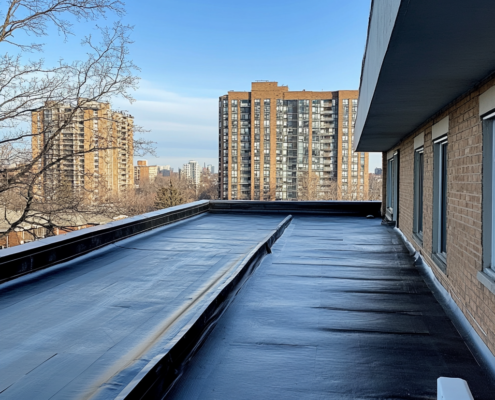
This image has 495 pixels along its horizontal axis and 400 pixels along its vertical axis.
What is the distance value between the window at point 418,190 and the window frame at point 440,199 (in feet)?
4.68

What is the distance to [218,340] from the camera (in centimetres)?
295

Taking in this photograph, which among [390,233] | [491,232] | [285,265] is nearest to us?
[491,232]

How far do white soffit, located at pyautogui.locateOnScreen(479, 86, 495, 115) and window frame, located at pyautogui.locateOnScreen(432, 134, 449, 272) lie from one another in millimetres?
1618

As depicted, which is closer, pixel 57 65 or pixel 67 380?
pixel 67 380

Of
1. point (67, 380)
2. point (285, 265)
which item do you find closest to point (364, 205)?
point (285, 265)

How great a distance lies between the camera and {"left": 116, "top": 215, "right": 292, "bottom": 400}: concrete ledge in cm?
206

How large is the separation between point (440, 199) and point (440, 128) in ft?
2.70

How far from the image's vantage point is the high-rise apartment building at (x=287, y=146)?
53438mm

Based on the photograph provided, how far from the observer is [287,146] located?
187 feet

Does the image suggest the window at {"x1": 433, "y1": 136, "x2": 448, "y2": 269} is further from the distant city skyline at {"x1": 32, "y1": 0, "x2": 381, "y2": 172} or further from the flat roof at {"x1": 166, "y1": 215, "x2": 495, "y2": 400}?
the distant city skyline at {"x1": 32, "y1": 0, "x2": 381, "y2": 172}

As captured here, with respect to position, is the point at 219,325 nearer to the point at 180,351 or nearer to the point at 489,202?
the point at 180,351

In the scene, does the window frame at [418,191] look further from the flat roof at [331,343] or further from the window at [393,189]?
the window at [393,189]

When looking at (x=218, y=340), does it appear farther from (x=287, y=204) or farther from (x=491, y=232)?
(x=287, y=204)

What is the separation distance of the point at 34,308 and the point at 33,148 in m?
10.5
